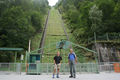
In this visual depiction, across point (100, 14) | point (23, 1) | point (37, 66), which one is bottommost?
point (37, 66)

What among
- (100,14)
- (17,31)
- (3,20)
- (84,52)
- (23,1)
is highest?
(23,1)

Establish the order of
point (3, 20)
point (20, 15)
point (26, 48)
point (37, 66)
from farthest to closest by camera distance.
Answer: point (26, 48) → point (20, 15) → point (3, 20) → point (37, 66)

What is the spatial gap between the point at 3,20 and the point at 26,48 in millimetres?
5841

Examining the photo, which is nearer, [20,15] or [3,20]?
[3,20]

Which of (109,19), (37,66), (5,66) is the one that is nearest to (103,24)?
(109,19)

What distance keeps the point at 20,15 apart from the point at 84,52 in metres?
11.9

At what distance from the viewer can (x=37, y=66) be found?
11.8 metres

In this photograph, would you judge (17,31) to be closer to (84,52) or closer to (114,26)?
(84,52)

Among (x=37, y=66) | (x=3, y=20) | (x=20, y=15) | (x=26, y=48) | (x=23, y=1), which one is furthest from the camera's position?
(x=23, y=1)

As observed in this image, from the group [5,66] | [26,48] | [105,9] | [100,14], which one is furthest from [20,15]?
[105,9]

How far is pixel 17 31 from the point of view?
64.8 feet

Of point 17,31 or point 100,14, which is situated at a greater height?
point 100,14

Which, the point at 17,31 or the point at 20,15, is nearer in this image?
the point at 17,31

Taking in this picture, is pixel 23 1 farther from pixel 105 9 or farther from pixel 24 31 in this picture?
pixel 105 9
